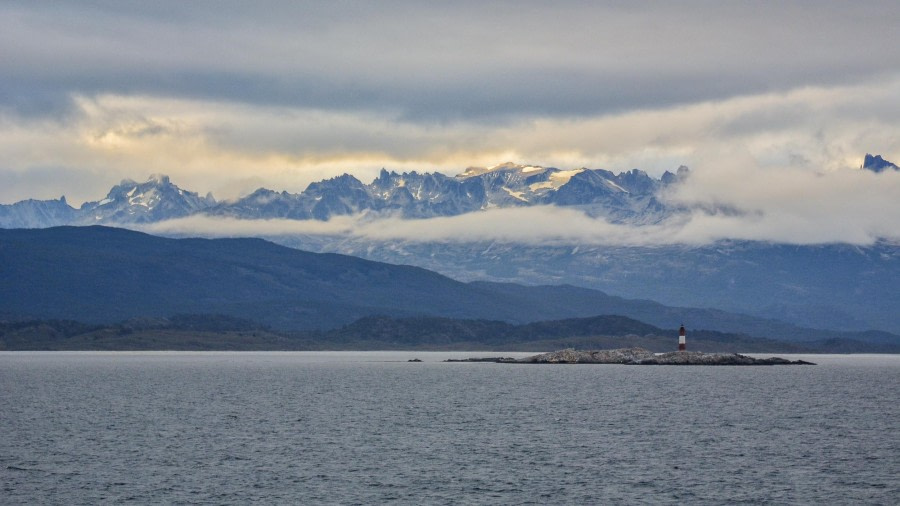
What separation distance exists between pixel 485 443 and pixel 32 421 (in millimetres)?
62548

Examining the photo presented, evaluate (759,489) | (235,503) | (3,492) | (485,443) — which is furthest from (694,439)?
(3,492)

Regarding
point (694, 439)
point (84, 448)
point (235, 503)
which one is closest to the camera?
point (235, 503)

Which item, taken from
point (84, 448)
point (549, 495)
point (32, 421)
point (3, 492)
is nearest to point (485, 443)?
point (549, 495)

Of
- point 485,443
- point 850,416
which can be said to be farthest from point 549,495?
point 850,416

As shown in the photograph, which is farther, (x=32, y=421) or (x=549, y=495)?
(x=32, y=421)

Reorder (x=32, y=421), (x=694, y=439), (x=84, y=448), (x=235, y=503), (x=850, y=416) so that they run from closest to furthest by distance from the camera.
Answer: (x=235, y=503), (x=84, y=448), (x=694, y=439), (x=32, y=421), (x=850, y=416)

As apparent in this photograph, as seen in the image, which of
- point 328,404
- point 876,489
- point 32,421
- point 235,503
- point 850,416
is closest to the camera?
point 235,503

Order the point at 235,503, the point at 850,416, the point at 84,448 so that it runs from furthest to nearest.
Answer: the point at 850,416, the point at 84,448, the point at 235,503

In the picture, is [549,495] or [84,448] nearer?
[549,495]

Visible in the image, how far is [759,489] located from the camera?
324 ft

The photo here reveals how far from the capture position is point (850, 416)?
166m

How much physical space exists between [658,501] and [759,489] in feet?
35.7

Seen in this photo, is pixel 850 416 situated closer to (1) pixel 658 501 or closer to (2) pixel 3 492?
(1) pixel 658 501

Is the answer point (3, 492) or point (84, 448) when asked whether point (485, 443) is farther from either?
point (3, 492)
